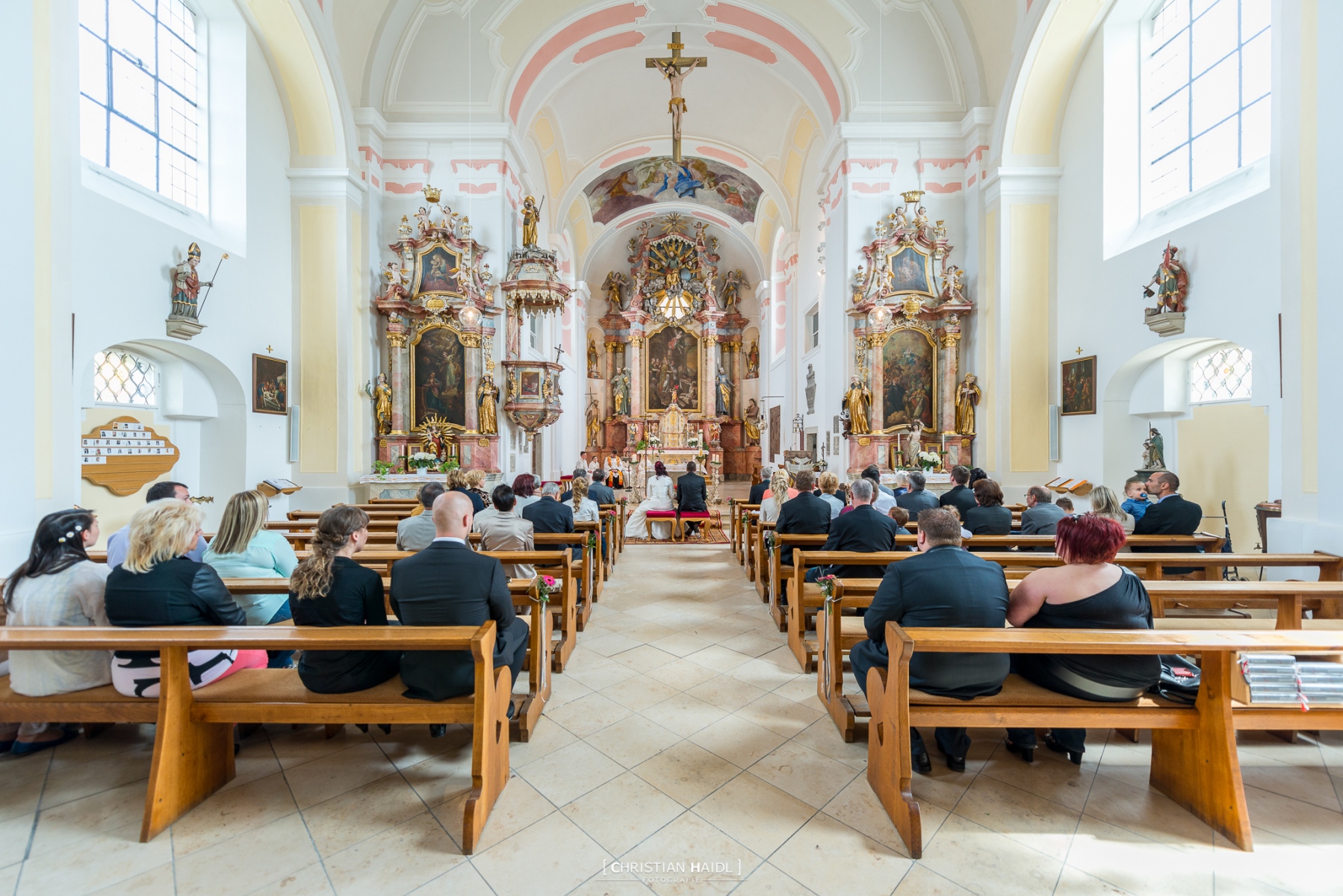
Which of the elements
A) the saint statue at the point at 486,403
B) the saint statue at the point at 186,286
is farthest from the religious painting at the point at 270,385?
the saint statue at the point at 486,403

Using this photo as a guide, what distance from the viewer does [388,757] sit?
9.49ft

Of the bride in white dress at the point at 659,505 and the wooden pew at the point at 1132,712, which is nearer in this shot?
the wooden pew at the point at 1132,712

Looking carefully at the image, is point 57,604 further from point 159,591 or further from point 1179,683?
point 1179,683

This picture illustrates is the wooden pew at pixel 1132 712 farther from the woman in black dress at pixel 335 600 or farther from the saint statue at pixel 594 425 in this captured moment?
the saint statue at pixel 594 425

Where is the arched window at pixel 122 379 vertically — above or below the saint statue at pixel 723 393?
below

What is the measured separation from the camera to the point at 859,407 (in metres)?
10.2

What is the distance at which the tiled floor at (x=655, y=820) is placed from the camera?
212 centimetres

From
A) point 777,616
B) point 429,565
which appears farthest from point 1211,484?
point 429,565

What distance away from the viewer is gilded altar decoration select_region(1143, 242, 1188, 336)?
6.82 metres

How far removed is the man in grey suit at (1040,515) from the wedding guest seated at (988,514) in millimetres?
144

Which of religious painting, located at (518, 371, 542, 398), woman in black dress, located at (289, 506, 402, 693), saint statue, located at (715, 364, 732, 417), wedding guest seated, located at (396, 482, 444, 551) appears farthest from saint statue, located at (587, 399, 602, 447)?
woman in black dress, located at (289, 506, 402, 693)

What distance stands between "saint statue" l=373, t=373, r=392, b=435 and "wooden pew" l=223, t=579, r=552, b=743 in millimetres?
7165

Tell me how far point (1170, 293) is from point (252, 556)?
8.59m

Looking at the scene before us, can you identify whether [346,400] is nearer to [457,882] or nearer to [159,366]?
[159,366]
